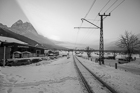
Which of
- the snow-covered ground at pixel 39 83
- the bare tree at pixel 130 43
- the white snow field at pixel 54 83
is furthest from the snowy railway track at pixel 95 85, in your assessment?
the bare tree at pixel 130 43

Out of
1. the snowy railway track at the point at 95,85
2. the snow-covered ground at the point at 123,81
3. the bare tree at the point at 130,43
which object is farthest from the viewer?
the bare tree at the point at 130,43

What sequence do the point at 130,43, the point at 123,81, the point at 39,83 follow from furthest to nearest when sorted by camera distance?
the point at 130,43
the point at 123,81
the point at 39,83

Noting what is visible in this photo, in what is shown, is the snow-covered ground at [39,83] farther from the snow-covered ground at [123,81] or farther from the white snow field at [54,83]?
the snow-covered ground at [123,81]

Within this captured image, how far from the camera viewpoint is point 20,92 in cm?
450

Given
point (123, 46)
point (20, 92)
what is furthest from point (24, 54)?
point (123, 46)

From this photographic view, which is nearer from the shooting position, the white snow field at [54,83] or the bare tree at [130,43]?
the white snow field at [54,83]

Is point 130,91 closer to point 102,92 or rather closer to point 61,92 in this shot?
point 102,92

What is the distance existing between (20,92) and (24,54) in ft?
66.5

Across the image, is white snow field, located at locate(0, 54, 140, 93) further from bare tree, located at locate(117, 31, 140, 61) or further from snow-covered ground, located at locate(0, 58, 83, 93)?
bare tree, located at locate(117, 31, 140, 61)

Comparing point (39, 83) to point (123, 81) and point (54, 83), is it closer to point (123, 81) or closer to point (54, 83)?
point (54, 83)

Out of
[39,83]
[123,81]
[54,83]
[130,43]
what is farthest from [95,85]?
[130,43]

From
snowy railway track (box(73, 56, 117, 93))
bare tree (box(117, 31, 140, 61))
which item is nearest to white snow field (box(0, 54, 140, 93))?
snowy railway track (box(73, 56, 117, 93))

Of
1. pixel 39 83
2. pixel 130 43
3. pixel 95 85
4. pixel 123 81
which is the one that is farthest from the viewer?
pixel 130 43

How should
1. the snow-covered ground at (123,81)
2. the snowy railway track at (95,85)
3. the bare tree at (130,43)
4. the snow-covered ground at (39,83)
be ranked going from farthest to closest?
the bare tree at (130,43) → the snow-covered ground at (123,81) → the snow-covered ground at (39,83) → the snowy railway track at (95,85)
